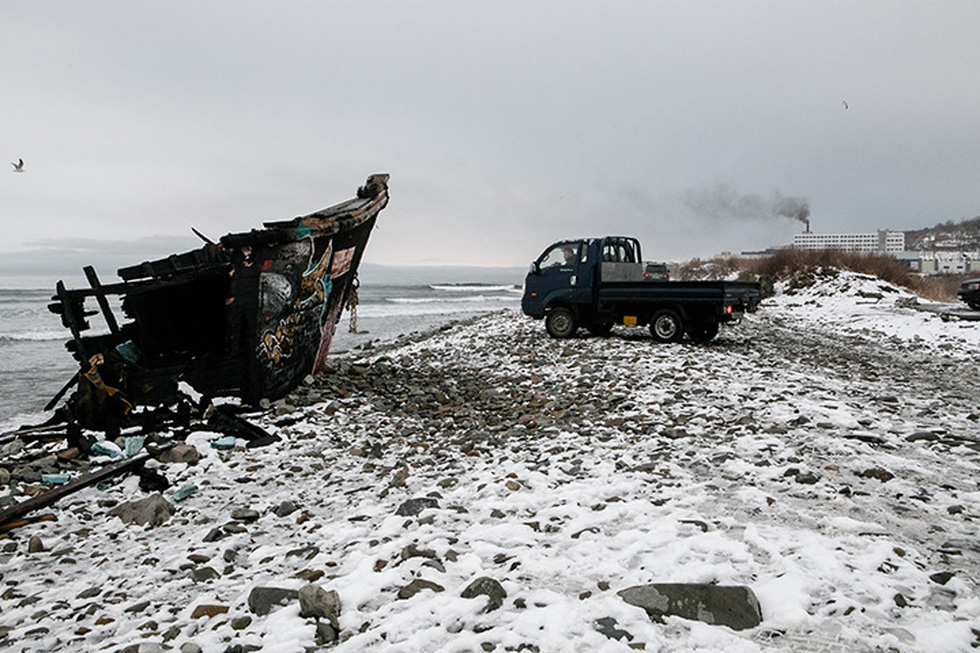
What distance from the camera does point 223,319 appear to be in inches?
386

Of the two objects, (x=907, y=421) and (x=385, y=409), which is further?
(x=385, y=409)

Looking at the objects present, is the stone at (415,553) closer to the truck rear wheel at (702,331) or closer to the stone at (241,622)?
the stone at (241,622)

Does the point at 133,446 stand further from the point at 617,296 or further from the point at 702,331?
the point at 702,331

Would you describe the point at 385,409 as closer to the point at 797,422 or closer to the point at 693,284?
the point at 797,422

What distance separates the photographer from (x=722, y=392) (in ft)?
24.9

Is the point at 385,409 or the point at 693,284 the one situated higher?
the point at 693,284

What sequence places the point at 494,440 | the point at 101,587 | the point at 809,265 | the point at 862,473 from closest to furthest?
1. the point at 101,587
2. the point at 862,473
3. the point at 494,440
4. the point at 809,265

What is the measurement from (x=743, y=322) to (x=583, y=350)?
33.6 feet

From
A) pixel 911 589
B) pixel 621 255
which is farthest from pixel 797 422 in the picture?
pixel 621 255

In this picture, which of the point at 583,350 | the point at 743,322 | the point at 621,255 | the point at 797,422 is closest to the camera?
the point at 797,422

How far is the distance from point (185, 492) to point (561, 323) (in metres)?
9.97

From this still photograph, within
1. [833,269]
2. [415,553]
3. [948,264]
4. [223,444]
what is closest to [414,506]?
[415,553]

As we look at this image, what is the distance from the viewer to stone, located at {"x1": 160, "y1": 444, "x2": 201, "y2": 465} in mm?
5707

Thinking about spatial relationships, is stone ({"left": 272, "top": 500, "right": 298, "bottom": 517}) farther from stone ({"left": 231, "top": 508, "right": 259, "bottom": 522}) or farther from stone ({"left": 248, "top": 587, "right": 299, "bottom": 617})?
stone ({"left": 248, "top": 587, "right": 299, "bottom": 617})
